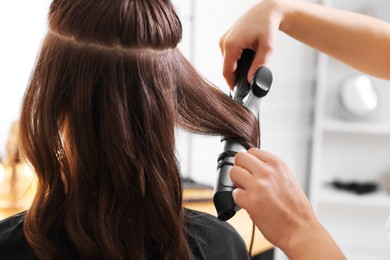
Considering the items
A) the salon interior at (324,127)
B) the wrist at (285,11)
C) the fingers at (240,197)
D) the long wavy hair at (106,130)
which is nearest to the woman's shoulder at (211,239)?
the long wavy hair at (106,130)

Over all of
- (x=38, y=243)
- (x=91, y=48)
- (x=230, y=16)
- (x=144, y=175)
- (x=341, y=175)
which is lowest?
(x=341, y=175)

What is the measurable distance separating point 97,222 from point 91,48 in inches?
10.8

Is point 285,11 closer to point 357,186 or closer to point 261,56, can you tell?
point 261,56

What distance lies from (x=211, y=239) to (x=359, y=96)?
1.92 m

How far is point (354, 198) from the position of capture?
287cm

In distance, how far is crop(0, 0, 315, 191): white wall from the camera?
7.32 ft

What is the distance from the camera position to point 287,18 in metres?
1.24

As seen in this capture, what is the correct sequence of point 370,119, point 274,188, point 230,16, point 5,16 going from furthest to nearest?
point 370,119 < point 230,16 < point 5,16 < point 274,188

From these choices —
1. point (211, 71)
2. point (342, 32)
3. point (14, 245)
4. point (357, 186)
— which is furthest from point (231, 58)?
point (357, 186)

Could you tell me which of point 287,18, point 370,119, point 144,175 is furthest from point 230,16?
point 144,175

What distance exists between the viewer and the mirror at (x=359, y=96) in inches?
111

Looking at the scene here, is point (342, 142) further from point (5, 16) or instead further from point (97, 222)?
point (97, 222)

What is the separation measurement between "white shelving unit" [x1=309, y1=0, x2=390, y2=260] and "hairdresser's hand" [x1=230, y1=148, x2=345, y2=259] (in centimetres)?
204

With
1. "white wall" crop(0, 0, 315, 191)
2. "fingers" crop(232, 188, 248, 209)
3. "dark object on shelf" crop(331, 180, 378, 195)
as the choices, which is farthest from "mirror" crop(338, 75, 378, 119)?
"fingers" crop(232, 188, 248, 209)
